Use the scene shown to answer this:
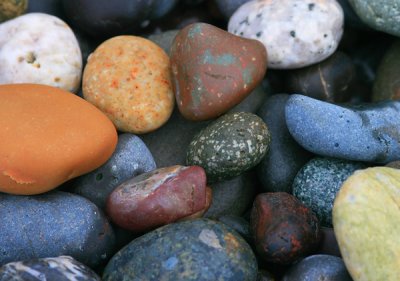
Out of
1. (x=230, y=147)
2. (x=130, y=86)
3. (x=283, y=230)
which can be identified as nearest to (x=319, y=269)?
(x=283, y=230)

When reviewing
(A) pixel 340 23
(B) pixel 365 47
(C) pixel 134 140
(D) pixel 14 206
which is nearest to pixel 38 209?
(D) pixel 14 206

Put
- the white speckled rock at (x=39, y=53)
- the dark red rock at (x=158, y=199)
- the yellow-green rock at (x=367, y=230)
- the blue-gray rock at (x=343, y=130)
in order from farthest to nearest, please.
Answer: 1. the white speckled rock at (x=39, y=53)
2. the blue-gray rock at (x=343, y=130)
3. the dark red rock at (x=158, y=199)
4. the yellow-green rock at (x=367, y=230)

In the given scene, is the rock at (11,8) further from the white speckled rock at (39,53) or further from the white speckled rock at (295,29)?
the white speckled rock at (295,29)

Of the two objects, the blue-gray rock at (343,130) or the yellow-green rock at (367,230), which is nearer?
the yellow-green rock at (367,230)

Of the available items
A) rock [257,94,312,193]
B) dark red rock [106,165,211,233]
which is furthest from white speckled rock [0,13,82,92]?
rock [257,94,312,193]

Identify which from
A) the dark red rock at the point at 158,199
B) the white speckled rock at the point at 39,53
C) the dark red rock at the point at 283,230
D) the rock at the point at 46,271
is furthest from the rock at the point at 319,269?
the white speckled rock at the point at 39,53

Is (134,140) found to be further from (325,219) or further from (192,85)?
(325,219)

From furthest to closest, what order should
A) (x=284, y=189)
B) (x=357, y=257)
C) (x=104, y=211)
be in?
(x=284, y=189), (x=104, y=211), (x=357, y=257)
